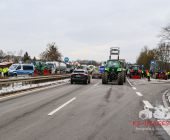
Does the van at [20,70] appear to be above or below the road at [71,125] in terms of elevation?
above

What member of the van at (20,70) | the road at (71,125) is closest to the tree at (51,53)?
the van at (20,70)

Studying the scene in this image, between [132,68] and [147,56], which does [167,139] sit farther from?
[147,56]

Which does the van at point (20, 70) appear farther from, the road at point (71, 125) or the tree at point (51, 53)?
the tree at point (51, 53)

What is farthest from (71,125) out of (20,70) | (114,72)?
(20,70)

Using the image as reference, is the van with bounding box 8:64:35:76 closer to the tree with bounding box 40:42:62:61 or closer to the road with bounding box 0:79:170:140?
the road with bounding box 0:79:170:140

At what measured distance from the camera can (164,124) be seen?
17.1 ft

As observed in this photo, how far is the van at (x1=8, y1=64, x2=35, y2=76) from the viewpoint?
24.2 m

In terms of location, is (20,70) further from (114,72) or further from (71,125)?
(71,125)

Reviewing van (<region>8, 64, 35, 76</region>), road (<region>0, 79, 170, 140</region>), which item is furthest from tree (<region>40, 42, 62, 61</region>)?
road (<region>0, 79, 170, 140</region>)

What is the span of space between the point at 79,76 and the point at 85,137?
1462 cm

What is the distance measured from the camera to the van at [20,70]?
79.4 ft

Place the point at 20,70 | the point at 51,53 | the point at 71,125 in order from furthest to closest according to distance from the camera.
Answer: the point at 51,53
the point at 20,70
the point at 71,125

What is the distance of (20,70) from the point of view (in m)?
24.6

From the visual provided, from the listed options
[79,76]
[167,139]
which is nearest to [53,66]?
[79,76]
